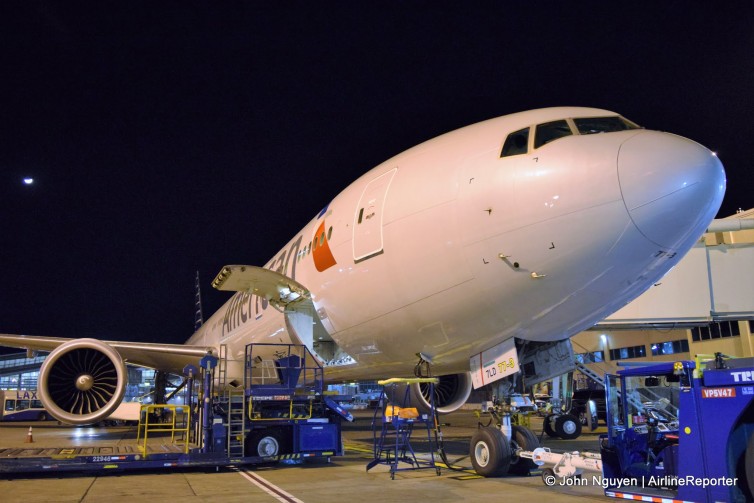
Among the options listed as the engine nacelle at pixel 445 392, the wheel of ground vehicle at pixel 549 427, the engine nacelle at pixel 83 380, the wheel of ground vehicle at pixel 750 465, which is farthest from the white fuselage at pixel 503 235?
the wheel of ground vehicle at pixel 549 427

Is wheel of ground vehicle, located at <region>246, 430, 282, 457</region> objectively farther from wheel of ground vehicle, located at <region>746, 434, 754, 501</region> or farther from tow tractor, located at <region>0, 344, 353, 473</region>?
wheel of ground vehicle, located at <region>746, 434, 754, 501</region>

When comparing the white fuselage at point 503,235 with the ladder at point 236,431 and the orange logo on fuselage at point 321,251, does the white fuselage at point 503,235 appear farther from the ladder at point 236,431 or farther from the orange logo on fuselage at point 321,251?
the ladder at point 236,431

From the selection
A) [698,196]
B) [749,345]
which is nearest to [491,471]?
[698,196]

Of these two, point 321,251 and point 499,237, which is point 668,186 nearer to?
point 499,237

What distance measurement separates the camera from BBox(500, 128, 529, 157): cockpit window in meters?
7.20

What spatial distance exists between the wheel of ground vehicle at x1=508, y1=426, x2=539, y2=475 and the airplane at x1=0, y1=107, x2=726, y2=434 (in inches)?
34.9

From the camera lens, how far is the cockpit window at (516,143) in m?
7.20

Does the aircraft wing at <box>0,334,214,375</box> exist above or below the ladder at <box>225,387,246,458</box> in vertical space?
above

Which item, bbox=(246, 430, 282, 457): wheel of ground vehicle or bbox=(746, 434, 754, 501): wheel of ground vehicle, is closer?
bbox=(746, 434, 754, 501): wheel of ground vehicle

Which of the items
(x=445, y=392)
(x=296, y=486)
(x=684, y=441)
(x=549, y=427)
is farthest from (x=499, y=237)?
(x=549, y=427)

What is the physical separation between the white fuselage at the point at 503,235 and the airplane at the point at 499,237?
0.02 meters

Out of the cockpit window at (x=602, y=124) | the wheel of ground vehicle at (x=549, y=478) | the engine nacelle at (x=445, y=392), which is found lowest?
the wheel of ground vehicle at (x=549, y=478)

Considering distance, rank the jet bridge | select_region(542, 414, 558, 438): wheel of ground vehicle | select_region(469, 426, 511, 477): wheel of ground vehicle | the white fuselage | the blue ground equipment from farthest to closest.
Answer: the jet bridge, select_region(542, 414, 558, 438): wheel of ground vehicle, select_region(469, 426, 511, 477): wheel of ground vehicle, the white fuselage, the blue ground equipment

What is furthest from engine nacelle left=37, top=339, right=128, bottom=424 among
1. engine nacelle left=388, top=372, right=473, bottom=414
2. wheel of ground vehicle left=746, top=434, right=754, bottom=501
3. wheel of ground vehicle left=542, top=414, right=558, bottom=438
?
wheel of ground vehicle left=542, top=414, right=558, bottom=438
